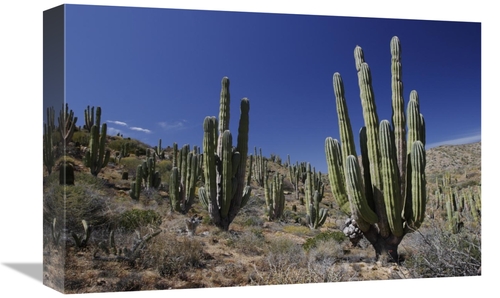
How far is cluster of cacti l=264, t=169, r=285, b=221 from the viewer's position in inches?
467

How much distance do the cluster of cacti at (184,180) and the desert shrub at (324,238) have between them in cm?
215

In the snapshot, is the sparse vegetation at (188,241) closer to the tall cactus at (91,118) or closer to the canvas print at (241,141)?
the canvas print at (241,141)

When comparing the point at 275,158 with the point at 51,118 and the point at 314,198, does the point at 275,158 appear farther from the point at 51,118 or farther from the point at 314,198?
the point at 51,118

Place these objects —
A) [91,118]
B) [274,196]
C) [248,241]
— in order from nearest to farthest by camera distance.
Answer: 1. [91,118]
2. [248,241]
3. [274,196]

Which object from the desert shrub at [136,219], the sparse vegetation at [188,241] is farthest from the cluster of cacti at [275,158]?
the desert shrub at [136,219]

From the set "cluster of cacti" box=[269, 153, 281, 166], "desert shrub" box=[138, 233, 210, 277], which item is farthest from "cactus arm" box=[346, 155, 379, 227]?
"desert shrub" box=[138, 233, 210, 277]

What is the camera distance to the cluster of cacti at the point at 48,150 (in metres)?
9.18

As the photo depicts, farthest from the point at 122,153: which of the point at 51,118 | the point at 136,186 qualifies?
the point at 51,118

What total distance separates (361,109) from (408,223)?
215 cm

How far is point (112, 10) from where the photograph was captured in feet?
28.7

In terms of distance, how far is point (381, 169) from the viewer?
394 inches

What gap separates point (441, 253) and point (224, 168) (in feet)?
12.8

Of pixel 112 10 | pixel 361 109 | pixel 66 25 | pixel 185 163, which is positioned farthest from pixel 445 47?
pixel 66 25

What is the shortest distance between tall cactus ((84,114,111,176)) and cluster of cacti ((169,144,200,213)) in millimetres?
1307
